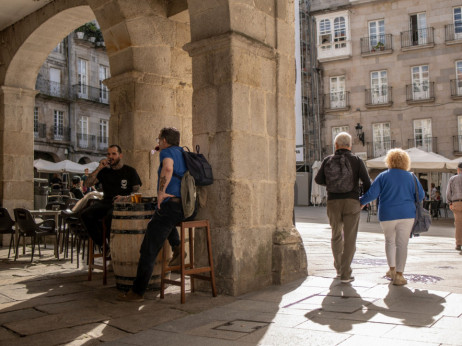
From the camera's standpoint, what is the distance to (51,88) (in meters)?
27.9

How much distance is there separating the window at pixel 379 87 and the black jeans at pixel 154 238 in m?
22.9

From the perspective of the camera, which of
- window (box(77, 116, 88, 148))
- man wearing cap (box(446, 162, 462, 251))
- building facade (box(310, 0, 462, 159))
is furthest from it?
window (box(77, 116, 88, 148))

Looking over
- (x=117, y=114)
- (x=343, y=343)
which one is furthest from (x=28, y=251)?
(x=343, y=343)

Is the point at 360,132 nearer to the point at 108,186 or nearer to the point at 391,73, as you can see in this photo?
the point at 391,73

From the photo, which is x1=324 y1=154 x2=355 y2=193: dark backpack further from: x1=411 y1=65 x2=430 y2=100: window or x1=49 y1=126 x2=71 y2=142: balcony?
x1=49 y1=126 x2=71 y2=142: balcony

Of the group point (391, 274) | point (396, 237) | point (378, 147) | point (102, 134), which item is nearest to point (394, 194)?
point (396, 237)

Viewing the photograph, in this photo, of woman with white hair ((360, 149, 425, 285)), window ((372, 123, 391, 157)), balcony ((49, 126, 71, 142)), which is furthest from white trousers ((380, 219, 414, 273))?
balcony ((49, 126, 71, 142))

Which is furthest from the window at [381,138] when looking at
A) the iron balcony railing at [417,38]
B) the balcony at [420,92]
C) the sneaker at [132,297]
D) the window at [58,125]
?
the sneaker at [132,297]

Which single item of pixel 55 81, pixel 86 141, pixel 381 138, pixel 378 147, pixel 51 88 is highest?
pixel 55 81

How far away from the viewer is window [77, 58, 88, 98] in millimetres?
29641

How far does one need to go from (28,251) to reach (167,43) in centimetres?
408

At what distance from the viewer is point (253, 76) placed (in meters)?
4.79

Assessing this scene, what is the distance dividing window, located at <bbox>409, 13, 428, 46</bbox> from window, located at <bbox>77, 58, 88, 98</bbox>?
732 inches

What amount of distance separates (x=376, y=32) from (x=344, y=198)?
75.7ft
